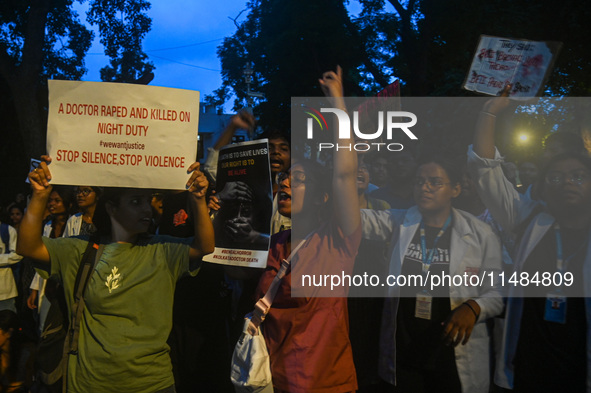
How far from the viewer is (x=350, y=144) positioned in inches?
127

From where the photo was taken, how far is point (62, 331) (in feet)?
10.8

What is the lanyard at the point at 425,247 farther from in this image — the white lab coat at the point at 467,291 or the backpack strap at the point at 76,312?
the backpack strap at the point at 76,312

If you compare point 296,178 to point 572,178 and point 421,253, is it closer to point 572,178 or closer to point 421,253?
point 421,253

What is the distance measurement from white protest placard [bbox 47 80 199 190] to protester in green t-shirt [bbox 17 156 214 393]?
4.9 inches

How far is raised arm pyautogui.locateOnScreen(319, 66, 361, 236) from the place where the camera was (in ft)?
10.5

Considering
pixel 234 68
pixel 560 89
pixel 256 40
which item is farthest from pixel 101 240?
pixel 234 68

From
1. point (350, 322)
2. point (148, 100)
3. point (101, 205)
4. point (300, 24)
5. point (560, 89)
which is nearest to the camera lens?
point (148, 100)

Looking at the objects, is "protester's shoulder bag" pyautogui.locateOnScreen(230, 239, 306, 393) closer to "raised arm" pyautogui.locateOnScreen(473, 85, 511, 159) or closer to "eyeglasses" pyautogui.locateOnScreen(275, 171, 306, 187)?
"eyeglasses" pyautogui.locateOnScreen(275, 171, 306, 187)

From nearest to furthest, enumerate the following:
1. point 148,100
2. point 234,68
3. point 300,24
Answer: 1. point 148,100
2. point 300,24
3. point 234,68

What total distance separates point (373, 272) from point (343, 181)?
91 cm

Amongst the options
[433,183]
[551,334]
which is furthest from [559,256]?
[433,183]

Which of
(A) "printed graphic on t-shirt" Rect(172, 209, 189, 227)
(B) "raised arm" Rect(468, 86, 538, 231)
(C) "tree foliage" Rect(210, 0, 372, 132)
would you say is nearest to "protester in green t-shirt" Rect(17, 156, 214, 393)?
(A) "printed graphic on t-shirt" Rect(172, 209, 189, 227)

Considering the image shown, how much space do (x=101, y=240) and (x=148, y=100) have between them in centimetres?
89

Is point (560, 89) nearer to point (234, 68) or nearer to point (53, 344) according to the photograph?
point (53, 344)
